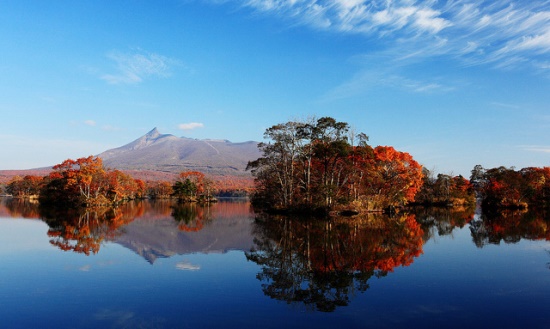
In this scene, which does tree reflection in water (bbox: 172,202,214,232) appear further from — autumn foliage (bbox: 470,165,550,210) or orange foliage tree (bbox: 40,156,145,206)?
autumn foliage (bbox: 470,165,550,210)

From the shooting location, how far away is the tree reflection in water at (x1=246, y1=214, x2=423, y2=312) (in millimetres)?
11750

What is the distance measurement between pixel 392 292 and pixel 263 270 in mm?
5313

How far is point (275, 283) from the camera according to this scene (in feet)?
42.6

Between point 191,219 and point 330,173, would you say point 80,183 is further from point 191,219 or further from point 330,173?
point 330,173

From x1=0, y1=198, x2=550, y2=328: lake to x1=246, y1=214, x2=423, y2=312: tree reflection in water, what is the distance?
6 centimetres

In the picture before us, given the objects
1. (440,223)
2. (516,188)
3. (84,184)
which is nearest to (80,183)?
(84,184)

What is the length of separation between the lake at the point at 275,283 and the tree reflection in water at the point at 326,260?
6cm

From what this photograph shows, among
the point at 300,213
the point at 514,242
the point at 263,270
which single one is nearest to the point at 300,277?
the point at 263,270

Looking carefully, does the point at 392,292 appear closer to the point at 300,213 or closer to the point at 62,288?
the point at 62,288

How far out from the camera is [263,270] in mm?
15125

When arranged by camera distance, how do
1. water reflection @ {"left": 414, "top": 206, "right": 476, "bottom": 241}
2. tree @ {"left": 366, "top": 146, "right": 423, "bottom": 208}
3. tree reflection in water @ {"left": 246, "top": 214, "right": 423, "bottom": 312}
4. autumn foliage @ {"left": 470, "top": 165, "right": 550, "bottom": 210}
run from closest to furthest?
tree reflection in water @ {"left": 246, "top": 214, "right": 423, "bottom": 312} → water reflection @ {"left": 414, "top": 206, "right": 476, "bottom": 241} → tree @ {"left": 366, "top": 146, "right": 423, "bottom": 208} → autumn foliage @ {"left": 470, "top": 165, "right": 550, "bottom": 210}

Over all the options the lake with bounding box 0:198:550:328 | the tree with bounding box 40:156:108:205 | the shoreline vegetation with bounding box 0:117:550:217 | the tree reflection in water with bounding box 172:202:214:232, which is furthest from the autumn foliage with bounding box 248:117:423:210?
the tree with bounding box 40:156:108:205

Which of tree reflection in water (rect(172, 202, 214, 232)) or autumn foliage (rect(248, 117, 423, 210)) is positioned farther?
autumn foliage (rect(248, 117, 423, 210))

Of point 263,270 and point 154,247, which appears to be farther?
point 154,247
